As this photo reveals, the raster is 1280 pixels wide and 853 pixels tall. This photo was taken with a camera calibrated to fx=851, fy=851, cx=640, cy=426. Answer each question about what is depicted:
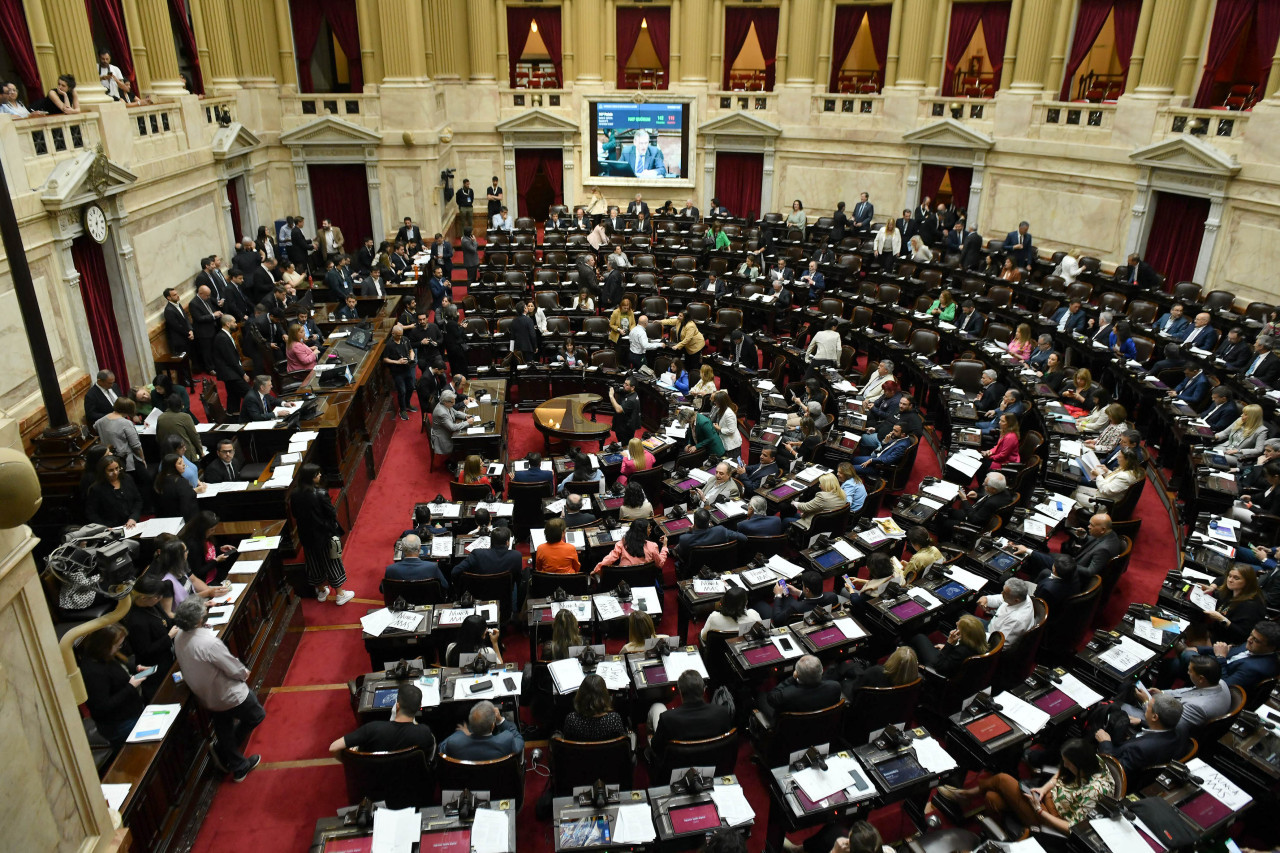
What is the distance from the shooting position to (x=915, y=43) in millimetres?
22641

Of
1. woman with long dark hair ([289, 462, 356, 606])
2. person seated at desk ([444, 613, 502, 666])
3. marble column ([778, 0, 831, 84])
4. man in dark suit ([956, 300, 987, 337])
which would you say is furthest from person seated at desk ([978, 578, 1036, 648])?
marble column ([778, 0, 831, 84])

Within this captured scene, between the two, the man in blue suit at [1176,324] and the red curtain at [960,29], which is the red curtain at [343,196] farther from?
the man in blue suit at [1176,324]

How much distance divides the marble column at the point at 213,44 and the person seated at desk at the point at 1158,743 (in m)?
21.5

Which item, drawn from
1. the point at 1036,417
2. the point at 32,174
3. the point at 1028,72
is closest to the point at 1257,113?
the point at 1028,72

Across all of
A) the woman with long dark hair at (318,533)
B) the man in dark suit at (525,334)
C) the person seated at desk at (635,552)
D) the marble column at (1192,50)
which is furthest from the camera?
the marble column at (1192,50)

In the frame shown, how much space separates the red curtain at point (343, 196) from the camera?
2222cm

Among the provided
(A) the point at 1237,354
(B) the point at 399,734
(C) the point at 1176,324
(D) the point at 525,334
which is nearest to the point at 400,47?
(D) the point at 525,334

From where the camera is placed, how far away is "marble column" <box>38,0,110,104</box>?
1258cm

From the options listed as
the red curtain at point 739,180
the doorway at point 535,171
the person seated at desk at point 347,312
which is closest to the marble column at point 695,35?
the red curtain at point 739,180

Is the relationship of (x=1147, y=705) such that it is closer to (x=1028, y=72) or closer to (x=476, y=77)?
(x=1028, y=72)

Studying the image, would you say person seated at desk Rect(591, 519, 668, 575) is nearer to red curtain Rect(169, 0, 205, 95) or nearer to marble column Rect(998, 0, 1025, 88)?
red curtain Rect(169, 0, 205, 95)

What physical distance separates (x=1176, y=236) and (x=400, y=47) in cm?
1844

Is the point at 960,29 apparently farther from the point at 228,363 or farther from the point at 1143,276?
the point at 228,363

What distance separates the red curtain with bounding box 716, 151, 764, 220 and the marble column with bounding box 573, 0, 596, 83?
12.1 ft
